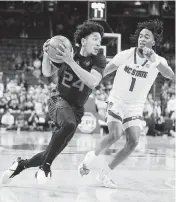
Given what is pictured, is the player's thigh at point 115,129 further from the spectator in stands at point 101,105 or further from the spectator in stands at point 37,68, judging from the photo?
the spectator in stands at point 37,68

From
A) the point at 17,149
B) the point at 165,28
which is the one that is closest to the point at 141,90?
the point at 17,149

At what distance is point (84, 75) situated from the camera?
4332 mm

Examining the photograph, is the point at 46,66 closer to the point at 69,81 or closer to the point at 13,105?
the point at 69,81

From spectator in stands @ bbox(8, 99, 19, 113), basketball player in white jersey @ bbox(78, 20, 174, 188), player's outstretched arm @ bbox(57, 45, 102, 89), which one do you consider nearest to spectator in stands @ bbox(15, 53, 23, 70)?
spectator in stands @ bbox(8, 99, 19, 113)

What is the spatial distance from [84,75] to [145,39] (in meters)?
1.52

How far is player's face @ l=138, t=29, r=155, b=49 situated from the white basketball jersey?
167 mm

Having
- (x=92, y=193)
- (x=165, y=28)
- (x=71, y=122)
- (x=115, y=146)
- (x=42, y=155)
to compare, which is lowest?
(x=115, y=146)

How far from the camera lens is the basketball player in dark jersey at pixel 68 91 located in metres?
4.46

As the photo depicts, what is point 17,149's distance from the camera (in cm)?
904

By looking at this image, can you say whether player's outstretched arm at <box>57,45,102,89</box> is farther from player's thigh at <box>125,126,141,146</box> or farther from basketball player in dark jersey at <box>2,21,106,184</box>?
player's thigh at <box>125,126,141,146</box>

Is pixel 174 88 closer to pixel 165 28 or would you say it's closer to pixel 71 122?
pixel 165 28

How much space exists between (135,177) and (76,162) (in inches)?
64.9

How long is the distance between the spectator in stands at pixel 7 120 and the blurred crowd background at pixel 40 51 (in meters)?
0.04

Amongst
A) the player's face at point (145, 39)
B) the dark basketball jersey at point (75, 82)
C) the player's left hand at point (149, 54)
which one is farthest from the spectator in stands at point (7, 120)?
the dark basketball jersey at point (75, 82)
